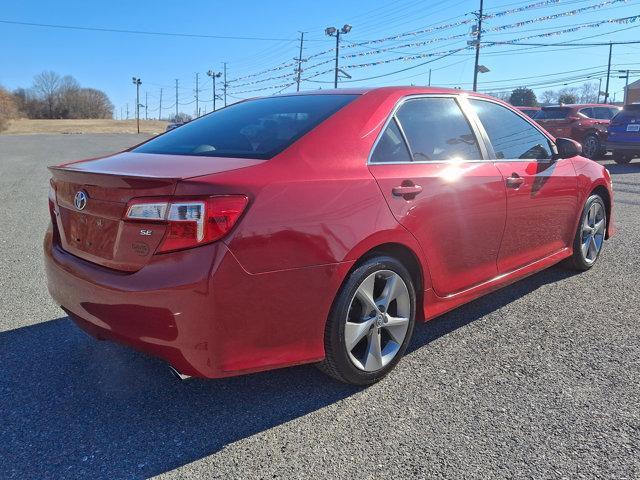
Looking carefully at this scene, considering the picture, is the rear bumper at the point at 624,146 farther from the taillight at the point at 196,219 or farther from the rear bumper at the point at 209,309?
the taillight at the point at 196,219

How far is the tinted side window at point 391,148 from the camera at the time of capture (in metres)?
2.89

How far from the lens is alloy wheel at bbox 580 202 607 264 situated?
4828 millimetres

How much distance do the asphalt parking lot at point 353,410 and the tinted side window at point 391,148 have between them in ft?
3.92

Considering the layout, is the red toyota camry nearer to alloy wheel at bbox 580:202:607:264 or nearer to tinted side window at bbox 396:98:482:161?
tinted side window at bbox 396:98:482:161

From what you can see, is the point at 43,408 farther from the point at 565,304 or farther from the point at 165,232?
the point at 565,304

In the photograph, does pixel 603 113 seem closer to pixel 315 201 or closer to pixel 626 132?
pixel 626 132

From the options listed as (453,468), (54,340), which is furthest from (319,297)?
(54,340)

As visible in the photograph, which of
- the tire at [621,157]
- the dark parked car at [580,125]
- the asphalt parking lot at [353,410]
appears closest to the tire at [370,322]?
the asphalt parking lot at [353,410]

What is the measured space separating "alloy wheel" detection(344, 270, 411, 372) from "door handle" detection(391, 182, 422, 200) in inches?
16.3

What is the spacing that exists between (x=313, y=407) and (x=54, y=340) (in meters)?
1.82

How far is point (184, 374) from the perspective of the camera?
2.34 m

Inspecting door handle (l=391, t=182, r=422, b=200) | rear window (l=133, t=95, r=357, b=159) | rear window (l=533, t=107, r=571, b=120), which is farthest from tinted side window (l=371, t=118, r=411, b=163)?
rear window (l=533, t=107, r=571, b=120)

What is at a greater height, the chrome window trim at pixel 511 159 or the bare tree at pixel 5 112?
the bare tree at pixel 5 112

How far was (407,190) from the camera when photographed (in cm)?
289
